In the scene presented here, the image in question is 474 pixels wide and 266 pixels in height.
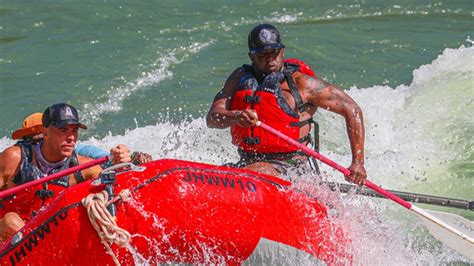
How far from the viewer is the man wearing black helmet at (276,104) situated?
702 cm

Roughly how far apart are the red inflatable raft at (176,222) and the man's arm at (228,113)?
1.83 feet

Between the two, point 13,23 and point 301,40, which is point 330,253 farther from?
point 13,23

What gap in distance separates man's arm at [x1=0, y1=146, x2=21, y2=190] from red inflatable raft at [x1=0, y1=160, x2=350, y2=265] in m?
0.86

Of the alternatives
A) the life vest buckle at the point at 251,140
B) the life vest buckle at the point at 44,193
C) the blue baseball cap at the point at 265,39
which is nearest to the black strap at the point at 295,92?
the blue baseball cap at the point at 265,39

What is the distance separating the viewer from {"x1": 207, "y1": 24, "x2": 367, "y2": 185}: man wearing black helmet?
7023mm

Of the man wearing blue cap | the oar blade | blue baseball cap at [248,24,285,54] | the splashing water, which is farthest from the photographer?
the splashing water

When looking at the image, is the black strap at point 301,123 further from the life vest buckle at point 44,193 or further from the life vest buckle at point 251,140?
the life vest buckle at point 44,193

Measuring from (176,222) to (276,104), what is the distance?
5.58ft

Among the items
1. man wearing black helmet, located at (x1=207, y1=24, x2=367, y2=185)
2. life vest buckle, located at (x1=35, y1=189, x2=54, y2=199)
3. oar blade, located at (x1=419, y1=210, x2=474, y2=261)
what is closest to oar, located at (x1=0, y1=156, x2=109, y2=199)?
life vest buckle, located at (x1=35, y1=189, x2=54, y2=199)

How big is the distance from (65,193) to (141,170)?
0.48 meters

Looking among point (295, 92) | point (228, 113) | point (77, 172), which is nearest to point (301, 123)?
point (295, 92)

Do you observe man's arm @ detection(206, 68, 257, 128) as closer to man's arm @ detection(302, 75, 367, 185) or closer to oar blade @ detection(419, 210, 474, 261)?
man's arm @ detection(302, 75, 367, 185)

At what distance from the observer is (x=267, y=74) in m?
7.12

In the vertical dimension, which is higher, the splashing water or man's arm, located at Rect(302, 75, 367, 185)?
man's arm, located at Rect(302, 75, 367, 185)
